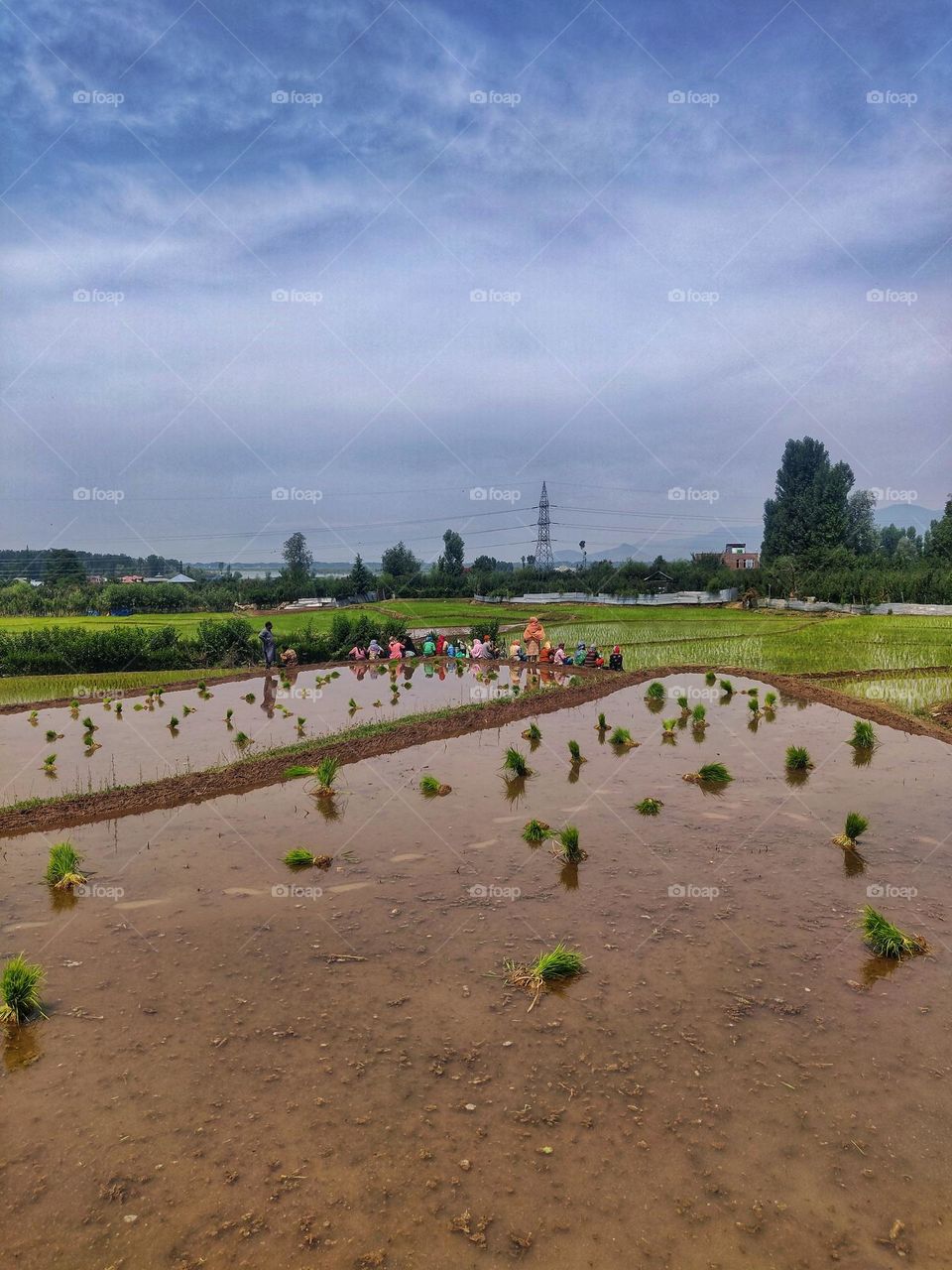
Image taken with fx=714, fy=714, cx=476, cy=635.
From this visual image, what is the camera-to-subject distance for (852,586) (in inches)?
2341

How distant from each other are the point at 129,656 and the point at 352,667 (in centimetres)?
909

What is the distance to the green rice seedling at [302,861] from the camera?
384 inches

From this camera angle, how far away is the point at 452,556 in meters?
106

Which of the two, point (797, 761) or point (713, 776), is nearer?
point (713, 776)

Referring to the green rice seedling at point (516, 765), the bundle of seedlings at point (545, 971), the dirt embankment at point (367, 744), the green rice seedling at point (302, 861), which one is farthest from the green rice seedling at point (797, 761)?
the green rice seedling at point (302, 861)

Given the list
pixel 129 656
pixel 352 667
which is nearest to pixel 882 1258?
pixel 352 667

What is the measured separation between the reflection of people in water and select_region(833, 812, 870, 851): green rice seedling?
14433 mm

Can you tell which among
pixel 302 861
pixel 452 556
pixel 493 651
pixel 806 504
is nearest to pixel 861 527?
pixel 806 504

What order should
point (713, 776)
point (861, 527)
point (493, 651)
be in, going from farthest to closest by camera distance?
point (861, 527) → point (493, 651) → point (713, 776)

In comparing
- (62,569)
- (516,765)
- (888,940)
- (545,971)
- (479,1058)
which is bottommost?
(479,1058)

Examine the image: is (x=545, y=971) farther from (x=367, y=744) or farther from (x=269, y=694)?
(x=269, y=694)

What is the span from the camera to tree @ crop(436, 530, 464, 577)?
334ft

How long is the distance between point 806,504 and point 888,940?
272 ft

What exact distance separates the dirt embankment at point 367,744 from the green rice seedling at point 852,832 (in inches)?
299
